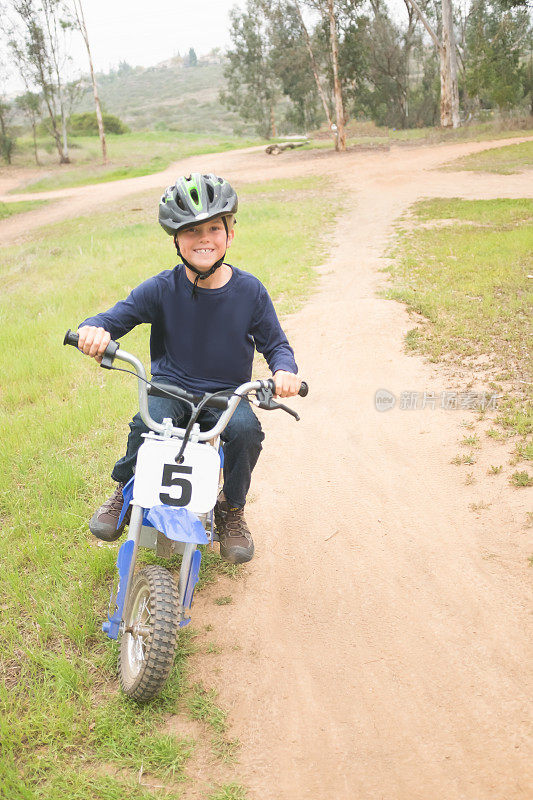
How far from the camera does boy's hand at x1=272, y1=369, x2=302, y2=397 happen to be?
8.67 feet

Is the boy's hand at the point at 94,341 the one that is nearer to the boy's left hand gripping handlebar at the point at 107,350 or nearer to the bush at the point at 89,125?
the boy's left hand gripping handlebar at the point at 107,350

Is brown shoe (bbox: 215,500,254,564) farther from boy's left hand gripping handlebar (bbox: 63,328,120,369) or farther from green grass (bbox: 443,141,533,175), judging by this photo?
green grass (bbox: 443,141,533,175)

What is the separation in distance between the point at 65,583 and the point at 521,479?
9.07 ft

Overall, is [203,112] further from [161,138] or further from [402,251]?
[402,251]

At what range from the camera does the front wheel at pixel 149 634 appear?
2463mm

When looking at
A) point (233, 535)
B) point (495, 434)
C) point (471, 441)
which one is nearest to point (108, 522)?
point (233, 535)

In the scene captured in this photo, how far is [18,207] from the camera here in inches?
876

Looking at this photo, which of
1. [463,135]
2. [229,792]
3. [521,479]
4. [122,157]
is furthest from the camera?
[122,157]

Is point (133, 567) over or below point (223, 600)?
over

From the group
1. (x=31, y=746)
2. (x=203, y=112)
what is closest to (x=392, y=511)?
(x=31, y=746)

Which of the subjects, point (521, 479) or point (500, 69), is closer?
point (521, 479)

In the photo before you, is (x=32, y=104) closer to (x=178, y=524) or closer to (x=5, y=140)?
(x=5, y=140)

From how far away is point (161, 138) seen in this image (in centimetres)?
4112

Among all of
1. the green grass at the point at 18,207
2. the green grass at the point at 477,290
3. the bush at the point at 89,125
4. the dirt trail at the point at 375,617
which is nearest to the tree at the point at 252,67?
the bush at the point at 89,125
